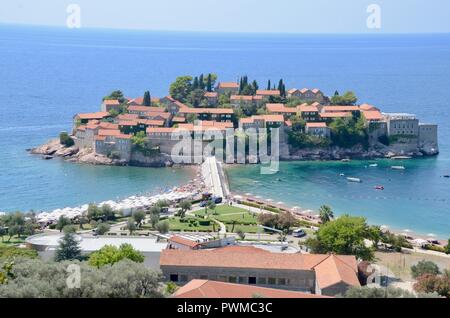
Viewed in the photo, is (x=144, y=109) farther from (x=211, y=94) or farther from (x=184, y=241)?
(x=184, y=241)

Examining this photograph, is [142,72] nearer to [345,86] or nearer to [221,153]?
[345,86]

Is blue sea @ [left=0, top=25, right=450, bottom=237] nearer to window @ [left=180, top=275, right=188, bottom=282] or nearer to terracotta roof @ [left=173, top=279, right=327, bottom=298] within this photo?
window @ [left=180, top=275, right=188, bottom=282]

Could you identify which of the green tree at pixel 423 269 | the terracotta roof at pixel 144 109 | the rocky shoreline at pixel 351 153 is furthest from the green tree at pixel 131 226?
the terracotta roof at pixel 144 109

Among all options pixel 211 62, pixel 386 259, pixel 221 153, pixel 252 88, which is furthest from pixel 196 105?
pixel 211 62

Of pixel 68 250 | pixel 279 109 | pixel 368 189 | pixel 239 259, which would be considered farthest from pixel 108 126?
pixel 239 259

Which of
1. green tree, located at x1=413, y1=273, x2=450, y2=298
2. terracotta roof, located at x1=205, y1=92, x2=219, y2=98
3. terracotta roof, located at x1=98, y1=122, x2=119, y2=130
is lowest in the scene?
green tree, located at x1=413, y1=273, x2=450, y2=298

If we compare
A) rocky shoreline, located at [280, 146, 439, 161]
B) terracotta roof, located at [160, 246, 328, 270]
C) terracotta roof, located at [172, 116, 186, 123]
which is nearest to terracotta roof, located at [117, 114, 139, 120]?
terracotta roof, located at [172, 116, 186, 123]
